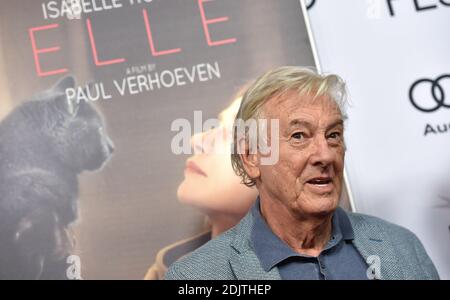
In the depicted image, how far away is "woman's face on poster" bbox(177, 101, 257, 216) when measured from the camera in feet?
6.57

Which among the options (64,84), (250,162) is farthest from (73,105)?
(250,162)

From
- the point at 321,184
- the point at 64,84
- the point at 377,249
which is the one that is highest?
the point at 64,84

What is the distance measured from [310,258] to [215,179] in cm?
58

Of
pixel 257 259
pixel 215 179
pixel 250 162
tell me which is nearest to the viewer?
pixel 257 259

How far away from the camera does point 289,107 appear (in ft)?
4.82

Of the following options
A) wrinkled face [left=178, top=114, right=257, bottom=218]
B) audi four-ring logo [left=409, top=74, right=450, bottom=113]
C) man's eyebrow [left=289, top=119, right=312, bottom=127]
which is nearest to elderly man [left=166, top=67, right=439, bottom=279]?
man's eyebrow [left=289, top=119, right=312, bottom=127]

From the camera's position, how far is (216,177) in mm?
2006

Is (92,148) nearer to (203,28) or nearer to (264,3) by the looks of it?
(203,28)

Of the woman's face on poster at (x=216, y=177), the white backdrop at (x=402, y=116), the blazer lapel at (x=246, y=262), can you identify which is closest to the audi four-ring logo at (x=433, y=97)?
the white backdrop at (x=402, y=116)

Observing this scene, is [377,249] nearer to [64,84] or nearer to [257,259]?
[257,259]

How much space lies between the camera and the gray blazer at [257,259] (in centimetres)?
146
